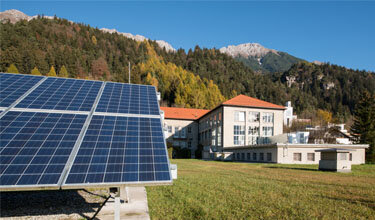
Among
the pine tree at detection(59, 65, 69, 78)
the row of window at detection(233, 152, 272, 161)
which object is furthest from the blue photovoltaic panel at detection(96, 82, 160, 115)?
the pine tree at detection(59, 65, 69, 78)

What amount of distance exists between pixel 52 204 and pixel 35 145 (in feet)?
13.3

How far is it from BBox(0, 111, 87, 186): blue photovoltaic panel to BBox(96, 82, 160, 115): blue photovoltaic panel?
139 centimetres

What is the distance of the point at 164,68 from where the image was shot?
452 feet

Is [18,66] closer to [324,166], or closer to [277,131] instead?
[277,131]

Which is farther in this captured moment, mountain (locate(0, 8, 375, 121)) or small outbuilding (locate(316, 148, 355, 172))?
mountain (locate(0, 8, 375, 121))

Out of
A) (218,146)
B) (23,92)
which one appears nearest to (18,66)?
(218,146)

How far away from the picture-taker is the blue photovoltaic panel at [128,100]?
30.2 feet

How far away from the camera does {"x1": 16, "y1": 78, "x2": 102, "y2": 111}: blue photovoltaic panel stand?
8.83 meters

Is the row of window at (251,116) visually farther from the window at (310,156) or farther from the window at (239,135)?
the window at (310,156)

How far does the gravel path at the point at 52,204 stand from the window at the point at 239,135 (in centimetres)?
4370

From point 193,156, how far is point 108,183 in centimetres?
6431

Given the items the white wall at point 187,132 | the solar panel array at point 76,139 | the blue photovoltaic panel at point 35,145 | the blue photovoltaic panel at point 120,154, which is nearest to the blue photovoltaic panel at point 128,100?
the solar panel array at point 76,139

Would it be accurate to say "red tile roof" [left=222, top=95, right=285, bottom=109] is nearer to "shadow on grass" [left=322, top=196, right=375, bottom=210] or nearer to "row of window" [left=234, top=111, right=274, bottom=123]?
"row of window" [left=234, top=111, right=274, bottom=123]

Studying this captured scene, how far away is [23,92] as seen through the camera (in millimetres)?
9711
